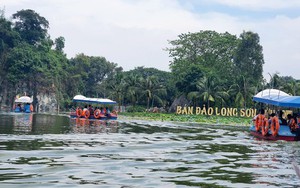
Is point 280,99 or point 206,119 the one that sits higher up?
point 280,99

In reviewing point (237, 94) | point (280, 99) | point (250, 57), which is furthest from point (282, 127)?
point (250, 57)

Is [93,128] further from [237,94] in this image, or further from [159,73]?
[159,73]

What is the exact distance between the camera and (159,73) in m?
77.6

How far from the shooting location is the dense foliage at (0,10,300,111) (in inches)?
2094

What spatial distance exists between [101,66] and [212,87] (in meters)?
37.4

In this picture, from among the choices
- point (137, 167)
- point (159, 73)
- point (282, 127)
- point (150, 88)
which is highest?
point (159, 73)

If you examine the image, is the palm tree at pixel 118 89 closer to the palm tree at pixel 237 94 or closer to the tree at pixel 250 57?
the palm tree at pixel 237 94

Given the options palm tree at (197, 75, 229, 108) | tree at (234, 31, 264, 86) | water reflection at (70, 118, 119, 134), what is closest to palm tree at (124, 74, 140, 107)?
palm tree at (197, 75, 229, 108)

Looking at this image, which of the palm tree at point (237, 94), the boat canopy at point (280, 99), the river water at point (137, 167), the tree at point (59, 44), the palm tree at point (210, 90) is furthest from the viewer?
the tree at point (59, 44)

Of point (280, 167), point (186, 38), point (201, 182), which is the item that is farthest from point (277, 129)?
point (186, 38)

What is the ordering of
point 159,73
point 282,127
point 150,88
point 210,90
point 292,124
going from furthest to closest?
point 159,73, point 150,88, point 210,90, point 282,127, point 292,124

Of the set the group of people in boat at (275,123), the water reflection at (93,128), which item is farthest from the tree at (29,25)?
the group of people in boat at (275,123)

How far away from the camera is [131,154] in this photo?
451 inches

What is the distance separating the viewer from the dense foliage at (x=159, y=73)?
53.2 meters
